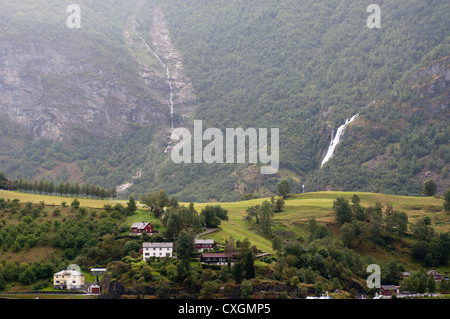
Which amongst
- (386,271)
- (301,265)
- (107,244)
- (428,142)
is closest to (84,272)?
(107,244)

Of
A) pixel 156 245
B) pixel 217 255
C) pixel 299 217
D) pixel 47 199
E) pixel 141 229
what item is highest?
pixel 47 199

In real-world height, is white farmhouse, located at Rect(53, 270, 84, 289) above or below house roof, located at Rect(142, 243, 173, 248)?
below

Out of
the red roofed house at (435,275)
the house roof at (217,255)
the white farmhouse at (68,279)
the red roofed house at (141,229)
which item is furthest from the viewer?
the red roofed house at (435,275)

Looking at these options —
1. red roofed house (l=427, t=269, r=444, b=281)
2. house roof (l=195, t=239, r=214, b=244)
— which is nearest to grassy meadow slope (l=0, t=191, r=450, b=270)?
house roof (l=195, t=239, r=214, b=244)

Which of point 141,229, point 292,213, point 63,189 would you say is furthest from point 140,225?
point 292,213

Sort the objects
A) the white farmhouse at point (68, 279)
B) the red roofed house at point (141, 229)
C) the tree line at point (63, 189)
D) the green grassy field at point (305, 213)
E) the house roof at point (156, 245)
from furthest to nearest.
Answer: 1. the tree line at point (63, 189)
2. the green grassy field at point (305, 213)
3. the red roofed house at point (141, 229)
4. the house roof at point (156, 245)
5. the white farmhouse at point (68, 279)

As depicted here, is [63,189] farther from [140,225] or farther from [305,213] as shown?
[305,213]

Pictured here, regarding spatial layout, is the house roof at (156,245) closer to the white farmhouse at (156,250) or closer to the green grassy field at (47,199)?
the white farmhouse at (156,250)

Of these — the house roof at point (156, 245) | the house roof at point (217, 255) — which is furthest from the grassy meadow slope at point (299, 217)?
the house roof at point (156, 245)

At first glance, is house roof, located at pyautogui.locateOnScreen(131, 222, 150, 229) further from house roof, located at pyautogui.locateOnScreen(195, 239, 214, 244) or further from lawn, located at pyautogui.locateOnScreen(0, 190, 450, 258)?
house roof, located at pyautogui.locateOnScreen(195, 239, 214, 244)
